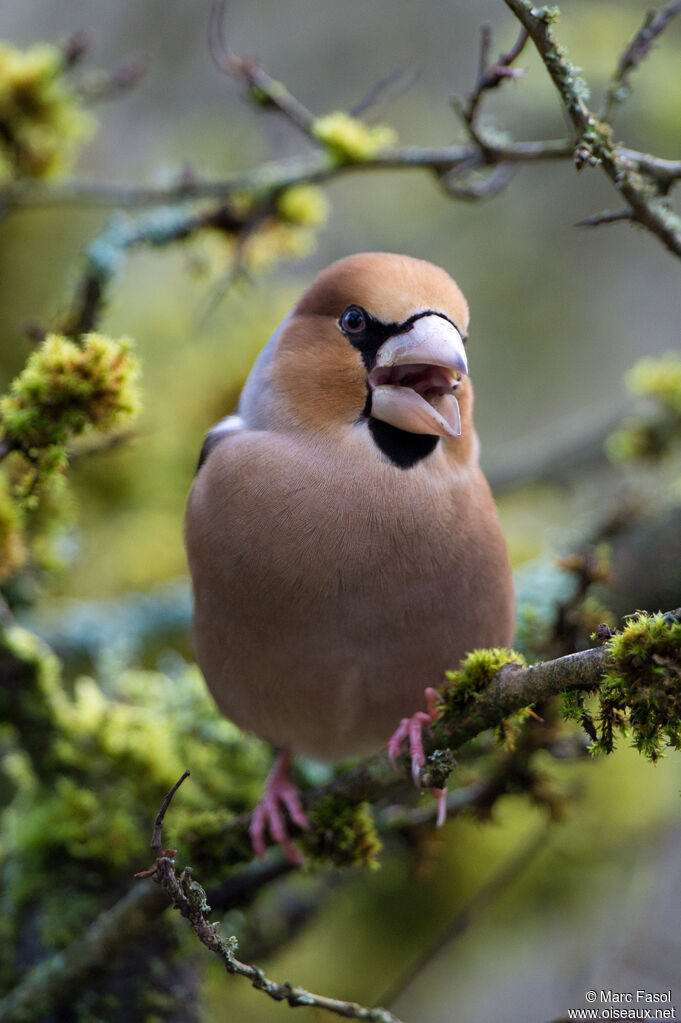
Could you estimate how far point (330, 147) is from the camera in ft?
11.2

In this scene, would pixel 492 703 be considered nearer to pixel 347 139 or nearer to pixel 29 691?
pixel 29 691

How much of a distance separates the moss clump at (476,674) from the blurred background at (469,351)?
1.35 meters

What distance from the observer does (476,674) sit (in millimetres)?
2049

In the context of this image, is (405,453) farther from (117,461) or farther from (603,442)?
(117,461)

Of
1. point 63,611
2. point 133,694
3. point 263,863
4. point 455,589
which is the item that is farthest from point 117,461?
point 455,589

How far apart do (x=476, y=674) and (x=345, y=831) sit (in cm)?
77

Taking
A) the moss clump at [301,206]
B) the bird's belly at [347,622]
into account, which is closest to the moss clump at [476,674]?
the bird's belly at [347,622]

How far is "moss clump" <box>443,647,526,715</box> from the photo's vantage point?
2.04 metres

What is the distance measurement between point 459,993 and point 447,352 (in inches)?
157

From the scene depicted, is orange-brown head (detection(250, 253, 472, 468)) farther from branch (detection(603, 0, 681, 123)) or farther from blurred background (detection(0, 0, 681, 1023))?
blurred background (detection(0, 0, 681, 1023))

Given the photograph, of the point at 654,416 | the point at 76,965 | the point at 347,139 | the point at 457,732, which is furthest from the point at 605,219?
the point at 76,965

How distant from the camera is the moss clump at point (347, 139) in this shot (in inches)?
133

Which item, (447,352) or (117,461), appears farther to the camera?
(117,461)

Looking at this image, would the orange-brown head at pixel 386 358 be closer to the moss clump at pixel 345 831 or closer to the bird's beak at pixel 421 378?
the bird's beak at pixel 421 378
